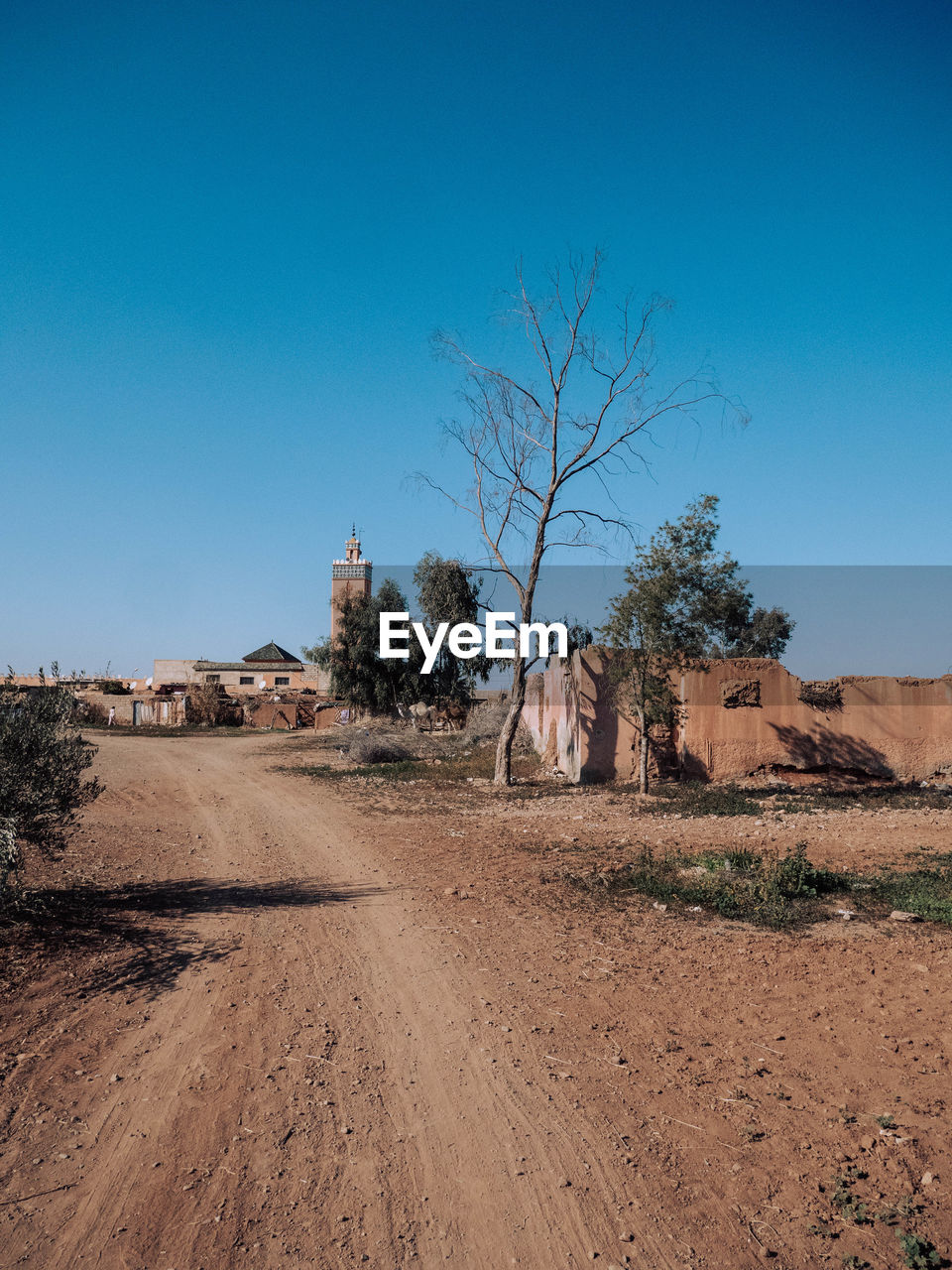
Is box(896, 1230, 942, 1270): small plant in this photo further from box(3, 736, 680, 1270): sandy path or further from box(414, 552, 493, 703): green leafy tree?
box(414, 552, 493, 703): green leafy tree

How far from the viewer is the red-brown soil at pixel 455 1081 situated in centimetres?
309

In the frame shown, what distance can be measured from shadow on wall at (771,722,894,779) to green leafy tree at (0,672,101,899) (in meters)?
12.4

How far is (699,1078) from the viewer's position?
13.8 ft

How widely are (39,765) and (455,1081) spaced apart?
4.24m

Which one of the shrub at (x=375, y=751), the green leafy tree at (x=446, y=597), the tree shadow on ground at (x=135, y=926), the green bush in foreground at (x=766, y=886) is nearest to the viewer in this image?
the tree shadow on ground at (x=135, y=926)

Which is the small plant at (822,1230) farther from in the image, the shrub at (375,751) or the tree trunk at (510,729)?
the shrub at (375,751)

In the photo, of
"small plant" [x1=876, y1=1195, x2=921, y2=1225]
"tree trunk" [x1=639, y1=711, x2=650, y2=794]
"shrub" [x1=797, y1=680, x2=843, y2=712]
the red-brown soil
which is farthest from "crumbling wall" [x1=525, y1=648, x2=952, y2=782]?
"small plant" [x1=876, y1=1195, x2=921, y2=1225]

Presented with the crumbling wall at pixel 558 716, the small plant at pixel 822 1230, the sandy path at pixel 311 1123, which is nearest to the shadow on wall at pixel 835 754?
the crumbling wall at pixel 558 716

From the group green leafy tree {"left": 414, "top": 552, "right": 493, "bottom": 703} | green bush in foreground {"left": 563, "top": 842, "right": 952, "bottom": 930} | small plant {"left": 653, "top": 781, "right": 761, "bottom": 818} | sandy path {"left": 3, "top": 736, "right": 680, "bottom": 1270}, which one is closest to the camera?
sandy path {"left": 3, "top": 736, "right": 680, "bottom": 1270}

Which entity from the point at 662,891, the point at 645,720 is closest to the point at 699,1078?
the point at 662,891

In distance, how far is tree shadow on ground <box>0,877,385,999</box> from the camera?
5.48m

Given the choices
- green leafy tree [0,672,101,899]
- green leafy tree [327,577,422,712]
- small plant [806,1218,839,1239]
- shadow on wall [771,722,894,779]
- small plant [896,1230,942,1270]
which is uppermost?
green leafy tree [327,577,422,712]

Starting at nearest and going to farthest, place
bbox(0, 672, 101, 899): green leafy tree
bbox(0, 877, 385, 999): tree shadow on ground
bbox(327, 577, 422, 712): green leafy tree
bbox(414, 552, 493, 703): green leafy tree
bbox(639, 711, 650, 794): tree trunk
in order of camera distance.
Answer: bbox(0, 877, 385, 999): tree shadow on ground, bbox(0, 672, 101, 899): green leafy tree, bbox(639, 711, 650, 794): tree trunk, bbox(414, 552, 493, 703): green leafy tree, bbox(327, 577, 422, 712): green leafy tree

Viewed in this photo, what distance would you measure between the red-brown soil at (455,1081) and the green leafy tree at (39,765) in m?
0.79
